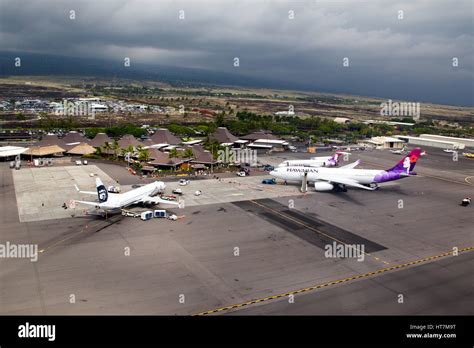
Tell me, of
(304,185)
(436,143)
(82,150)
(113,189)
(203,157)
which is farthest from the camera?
(436,143)

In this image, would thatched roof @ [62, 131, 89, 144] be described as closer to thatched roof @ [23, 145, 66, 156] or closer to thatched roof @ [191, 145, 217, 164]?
thatched roof @ [23, 145, 66, 156]

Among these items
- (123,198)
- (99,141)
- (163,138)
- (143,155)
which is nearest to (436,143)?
(163,138)

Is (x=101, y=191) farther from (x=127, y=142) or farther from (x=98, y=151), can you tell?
(x=127, y=142)

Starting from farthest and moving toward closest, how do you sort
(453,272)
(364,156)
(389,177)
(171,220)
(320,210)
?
A: (364,156) < (389,177) < (320,210) < (171,220) < (453,272)

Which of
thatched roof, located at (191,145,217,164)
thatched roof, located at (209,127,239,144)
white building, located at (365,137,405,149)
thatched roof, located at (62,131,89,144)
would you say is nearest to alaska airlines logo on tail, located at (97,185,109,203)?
thatched roof, located at (191,145,217,164)

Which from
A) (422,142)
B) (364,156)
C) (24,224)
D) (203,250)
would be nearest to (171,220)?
(203,250)
